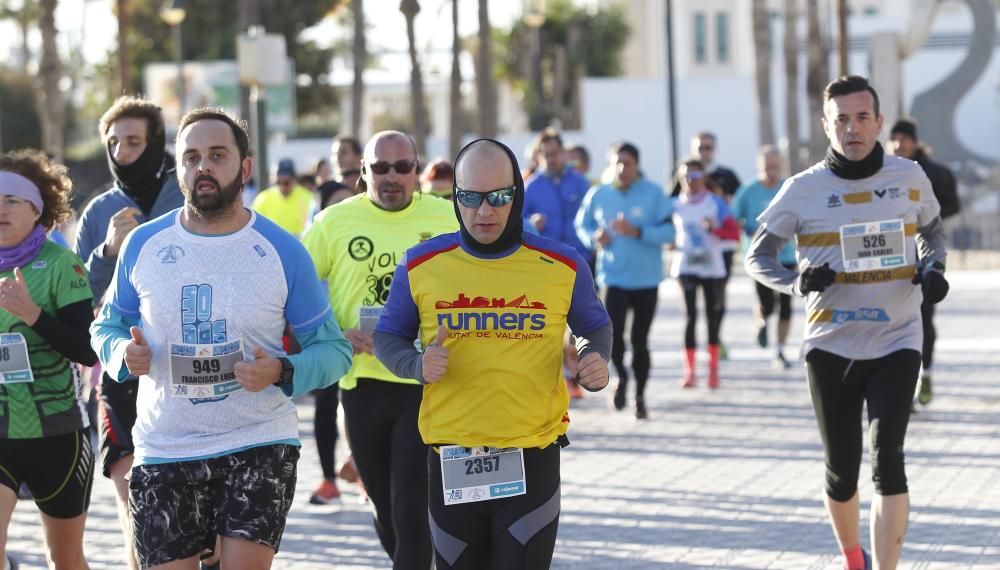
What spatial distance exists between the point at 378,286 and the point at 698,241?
8.54 metres

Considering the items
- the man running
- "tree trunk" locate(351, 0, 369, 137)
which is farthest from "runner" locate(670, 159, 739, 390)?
"tree trunk" locate(351, 0, 369, 137)

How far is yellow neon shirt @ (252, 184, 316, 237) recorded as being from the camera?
16500mm

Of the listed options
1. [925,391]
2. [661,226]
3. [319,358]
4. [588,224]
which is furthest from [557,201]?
[319,358]

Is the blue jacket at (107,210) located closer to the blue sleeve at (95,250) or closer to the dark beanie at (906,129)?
the blue sleeve at (95,250)

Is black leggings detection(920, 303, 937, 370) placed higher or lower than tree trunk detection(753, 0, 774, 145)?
lower

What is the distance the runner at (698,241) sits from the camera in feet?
50.4

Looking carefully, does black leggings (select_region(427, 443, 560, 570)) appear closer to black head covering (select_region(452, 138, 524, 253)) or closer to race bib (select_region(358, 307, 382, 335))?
black head covering (select_region(452, 138, 524, 253))

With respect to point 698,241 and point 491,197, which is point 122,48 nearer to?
point 698,241

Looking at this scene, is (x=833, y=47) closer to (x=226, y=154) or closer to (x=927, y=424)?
(x=927, y=424)

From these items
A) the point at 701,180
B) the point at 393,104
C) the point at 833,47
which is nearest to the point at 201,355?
the point at 701,180

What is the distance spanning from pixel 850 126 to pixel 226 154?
2.92 m

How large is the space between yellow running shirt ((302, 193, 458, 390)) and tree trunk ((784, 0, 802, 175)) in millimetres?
30055

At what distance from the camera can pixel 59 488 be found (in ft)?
20.8

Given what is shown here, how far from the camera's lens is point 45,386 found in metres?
6.36
